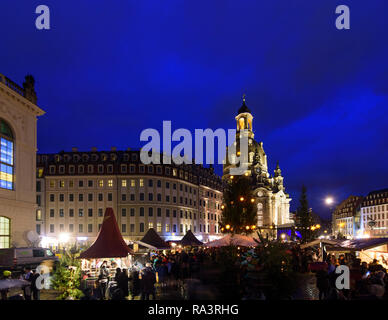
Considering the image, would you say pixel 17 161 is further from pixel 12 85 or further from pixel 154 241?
pixel 154 241

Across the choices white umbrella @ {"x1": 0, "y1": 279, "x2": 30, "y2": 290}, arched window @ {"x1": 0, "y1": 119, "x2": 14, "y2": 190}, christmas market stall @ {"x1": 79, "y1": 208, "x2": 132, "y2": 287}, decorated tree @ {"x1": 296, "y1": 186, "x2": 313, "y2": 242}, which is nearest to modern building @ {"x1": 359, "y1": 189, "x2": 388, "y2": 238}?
decorated tree @ {"x1": 296, "y1": 186, "x2": 313, "y2": 242}

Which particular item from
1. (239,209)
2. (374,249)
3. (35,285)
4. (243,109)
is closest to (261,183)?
(243,109)

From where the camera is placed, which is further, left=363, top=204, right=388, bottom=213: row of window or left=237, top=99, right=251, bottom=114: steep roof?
left=237, top=99, right=251, bottom=114: steep roof

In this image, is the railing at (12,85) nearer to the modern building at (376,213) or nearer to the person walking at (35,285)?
the person walking at (35,285)

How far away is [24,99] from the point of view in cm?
3030

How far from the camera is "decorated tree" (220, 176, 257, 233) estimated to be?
5299 centimetres

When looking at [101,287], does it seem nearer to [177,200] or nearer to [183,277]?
[183,277]

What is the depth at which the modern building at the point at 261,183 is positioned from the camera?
118438mm

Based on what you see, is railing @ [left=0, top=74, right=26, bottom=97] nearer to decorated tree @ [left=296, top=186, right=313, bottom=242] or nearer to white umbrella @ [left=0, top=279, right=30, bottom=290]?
white umbrella @ [left=0, top=279, right=30, bottom=290]

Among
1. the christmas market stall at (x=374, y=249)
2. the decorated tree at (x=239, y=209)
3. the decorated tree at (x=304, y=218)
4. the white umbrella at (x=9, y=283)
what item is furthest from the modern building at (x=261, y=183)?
the white umbrella at (x=9, y=283)

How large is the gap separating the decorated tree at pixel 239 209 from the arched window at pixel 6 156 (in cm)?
3103

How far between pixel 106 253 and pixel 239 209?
37.2 metres

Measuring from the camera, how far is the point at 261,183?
119125 millimetres

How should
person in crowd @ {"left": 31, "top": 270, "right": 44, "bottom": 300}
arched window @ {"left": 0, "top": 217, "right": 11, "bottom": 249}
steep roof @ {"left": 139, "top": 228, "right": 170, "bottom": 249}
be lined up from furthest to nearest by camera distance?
steep roof @ {"left": 139, "top": 228, "right": 170, "bottom": 249}, arched window @ {"left": 0, "top": 217, "right": 11, "bottom": 249}, person in crowd @ {"left": 31, "top": 270, "right": 44, "bottom": 300}
